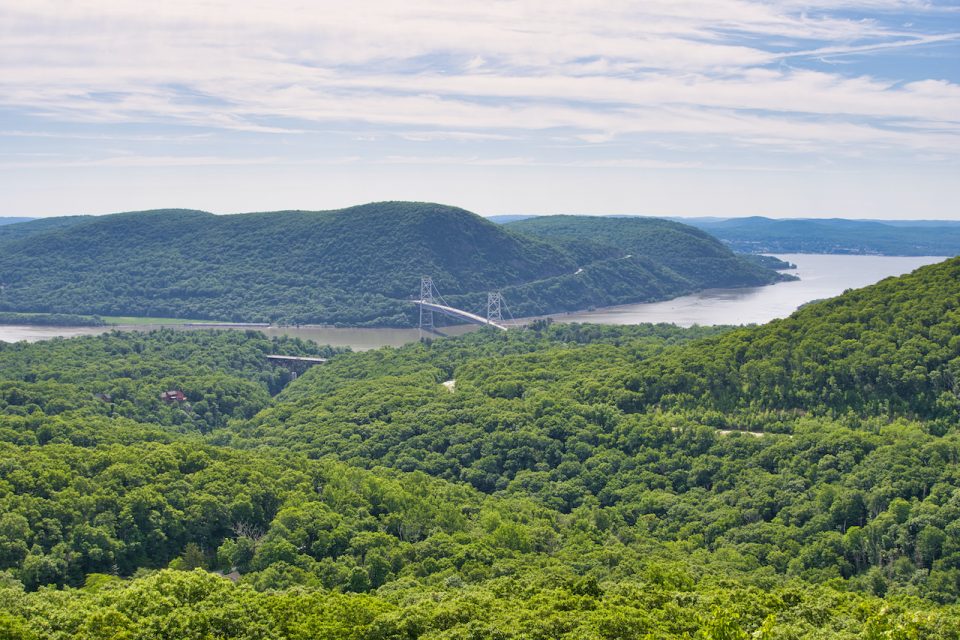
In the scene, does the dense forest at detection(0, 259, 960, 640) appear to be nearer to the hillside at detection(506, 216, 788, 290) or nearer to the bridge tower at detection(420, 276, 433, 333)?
the bridge tower at detection(420, 276, 433, 333)

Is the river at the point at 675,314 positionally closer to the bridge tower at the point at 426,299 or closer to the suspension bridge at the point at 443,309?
the suspension bridge at the point at 443,309

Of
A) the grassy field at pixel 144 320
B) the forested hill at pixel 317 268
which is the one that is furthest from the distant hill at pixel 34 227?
the grassy field at pixel 144 320

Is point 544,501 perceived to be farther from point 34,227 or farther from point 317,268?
point 34,227

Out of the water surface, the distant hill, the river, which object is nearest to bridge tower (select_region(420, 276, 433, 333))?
the river

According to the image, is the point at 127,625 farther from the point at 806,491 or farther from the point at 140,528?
the point at 806,491

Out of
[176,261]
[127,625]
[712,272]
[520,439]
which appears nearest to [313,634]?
[127,625]

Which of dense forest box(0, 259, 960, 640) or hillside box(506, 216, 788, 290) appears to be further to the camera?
hillside box(506, 216, 788, 290)

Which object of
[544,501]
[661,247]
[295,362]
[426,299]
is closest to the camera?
[544,501]

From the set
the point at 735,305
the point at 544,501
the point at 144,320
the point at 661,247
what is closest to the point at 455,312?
the point at 144,320
